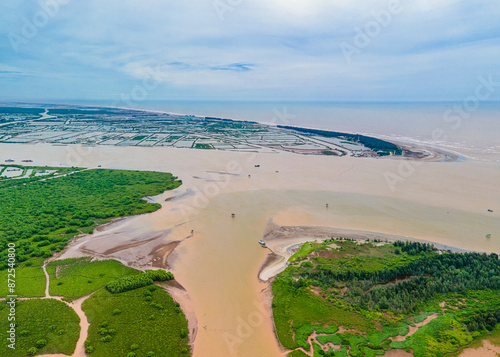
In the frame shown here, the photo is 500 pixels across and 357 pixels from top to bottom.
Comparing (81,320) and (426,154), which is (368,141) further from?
(81,320)

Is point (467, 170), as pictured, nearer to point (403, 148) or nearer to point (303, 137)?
point (403, 148)

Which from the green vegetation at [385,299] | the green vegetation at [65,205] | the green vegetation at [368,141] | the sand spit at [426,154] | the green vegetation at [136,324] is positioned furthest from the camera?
the green vegetation at [368,141]

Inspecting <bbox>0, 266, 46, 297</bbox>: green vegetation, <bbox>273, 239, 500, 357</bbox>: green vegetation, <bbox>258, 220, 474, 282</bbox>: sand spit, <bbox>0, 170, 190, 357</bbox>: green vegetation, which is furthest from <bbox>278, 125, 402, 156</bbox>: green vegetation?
<bbox>0, 266, 46, 297</bbox>: green vegetation

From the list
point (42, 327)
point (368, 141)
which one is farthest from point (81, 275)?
point (368, 141)

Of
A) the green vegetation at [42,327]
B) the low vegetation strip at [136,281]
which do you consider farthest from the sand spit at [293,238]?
the green vegetation at [42,327]

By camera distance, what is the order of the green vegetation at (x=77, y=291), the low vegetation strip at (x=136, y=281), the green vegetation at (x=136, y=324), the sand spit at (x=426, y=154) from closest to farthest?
the green vegetation at (x=136, y=324) → the green vegetation at (x=77, y=291) → the low vegetation strip at (x=136, y=281) → the sand spit at (x=426, y=154)

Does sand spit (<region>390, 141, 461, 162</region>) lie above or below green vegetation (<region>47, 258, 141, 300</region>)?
above

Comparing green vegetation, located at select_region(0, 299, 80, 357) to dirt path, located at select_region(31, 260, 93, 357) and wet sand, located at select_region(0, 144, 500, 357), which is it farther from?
wet sand, located at select_region(0, 144, 500, 357)

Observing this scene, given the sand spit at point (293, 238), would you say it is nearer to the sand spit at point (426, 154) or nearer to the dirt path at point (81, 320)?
the dirt path at point (81, 320)
